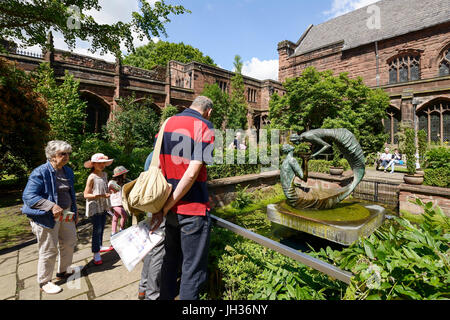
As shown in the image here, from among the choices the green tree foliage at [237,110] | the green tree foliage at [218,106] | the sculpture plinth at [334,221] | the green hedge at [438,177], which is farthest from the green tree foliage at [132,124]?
the green hedge at [438,177]

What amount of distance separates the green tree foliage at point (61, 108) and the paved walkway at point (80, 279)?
302 inches

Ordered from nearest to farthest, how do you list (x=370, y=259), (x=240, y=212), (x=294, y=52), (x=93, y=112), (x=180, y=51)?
(x=370, y=259)
(x=240, y=212)
(x=93, y=112)
(x=294, y=52)
(x=180, y=51)

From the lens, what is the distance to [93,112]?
1862cm

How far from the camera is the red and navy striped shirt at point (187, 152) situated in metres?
1.87

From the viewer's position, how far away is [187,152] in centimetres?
189

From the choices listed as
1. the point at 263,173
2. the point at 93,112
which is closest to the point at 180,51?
the point at 93,112

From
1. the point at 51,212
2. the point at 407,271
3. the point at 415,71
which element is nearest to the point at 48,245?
the point at 51,212

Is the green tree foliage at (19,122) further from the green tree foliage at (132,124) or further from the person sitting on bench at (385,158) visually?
the person sitting on bench at (385,158)

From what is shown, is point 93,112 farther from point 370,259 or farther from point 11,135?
point 370,259

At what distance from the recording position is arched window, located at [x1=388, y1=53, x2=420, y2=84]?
21.1 m

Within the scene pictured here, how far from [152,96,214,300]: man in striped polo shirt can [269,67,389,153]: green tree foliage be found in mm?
14544

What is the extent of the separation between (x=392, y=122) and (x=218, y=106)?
15998mm

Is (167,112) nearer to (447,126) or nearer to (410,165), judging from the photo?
(410,165)
